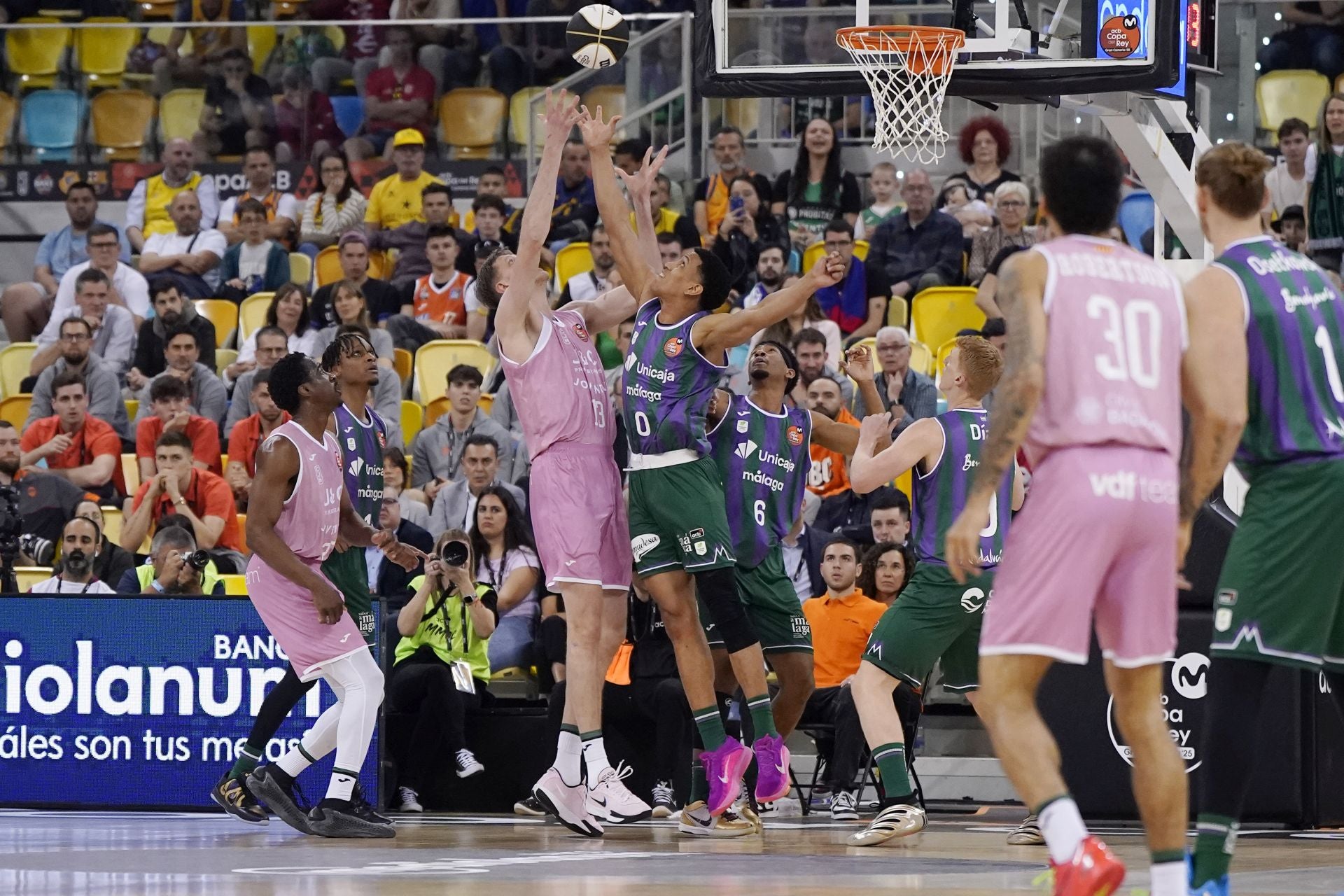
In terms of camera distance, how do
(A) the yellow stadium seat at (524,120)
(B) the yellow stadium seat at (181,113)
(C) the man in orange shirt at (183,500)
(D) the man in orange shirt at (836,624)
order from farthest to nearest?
(B) the yellow stadium seat at (181,113) < (A) the yellow stadium seat at (524,120) < (C) the man in orange shirt at (183,500) < (D) the man in orange shirt at (836,624)

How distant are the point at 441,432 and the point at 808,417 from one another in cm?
447

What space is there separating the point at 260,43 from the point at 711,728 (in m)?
11.7

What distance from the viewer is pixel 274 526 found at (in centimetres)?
909

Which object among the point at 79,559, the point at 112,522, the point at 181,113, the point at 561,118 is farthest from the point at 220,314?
the point at 561,118

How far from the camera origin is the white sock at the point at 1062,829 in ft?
16.8

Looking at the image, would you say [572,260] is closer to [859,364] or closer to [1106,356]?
[859,364]

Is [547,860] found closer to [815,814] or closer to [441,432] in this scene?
[815,814]

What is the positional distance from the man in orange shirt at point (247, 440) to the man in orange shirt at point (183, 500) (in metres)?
0.40

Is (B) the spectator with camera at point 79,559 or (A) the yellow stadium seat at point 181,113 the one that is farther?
(A) the yellow stadium seat at point 181,113

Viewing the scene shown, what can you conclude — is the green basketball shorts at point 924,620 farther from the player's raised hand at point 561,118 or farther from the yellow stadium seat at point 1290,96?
the yellow stadium seat at point 1290,96

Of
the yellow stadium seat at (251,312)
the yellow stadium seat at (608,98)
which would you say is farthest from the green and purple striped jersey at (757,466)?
the yellow stadium seat at (251,312)

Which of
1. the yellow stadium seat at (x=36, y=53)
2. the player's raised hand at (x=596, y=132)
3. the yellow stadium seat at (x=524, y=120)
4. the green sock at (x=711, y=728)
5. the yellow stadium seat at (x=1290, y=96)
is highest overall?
the yellow stadium seat at (x=36, y=53)

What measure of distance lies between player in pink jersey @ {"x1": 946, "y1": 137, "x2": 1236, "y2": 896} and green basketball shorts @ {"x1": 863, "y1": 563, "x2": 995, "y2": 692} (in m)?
3.14

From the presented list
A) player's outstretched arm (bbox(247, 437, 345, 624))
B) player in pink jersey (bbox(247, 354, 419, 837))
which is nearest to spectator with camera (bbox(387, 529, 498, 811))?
player in pink jersey (bbox(247, 354, 419, 837))
